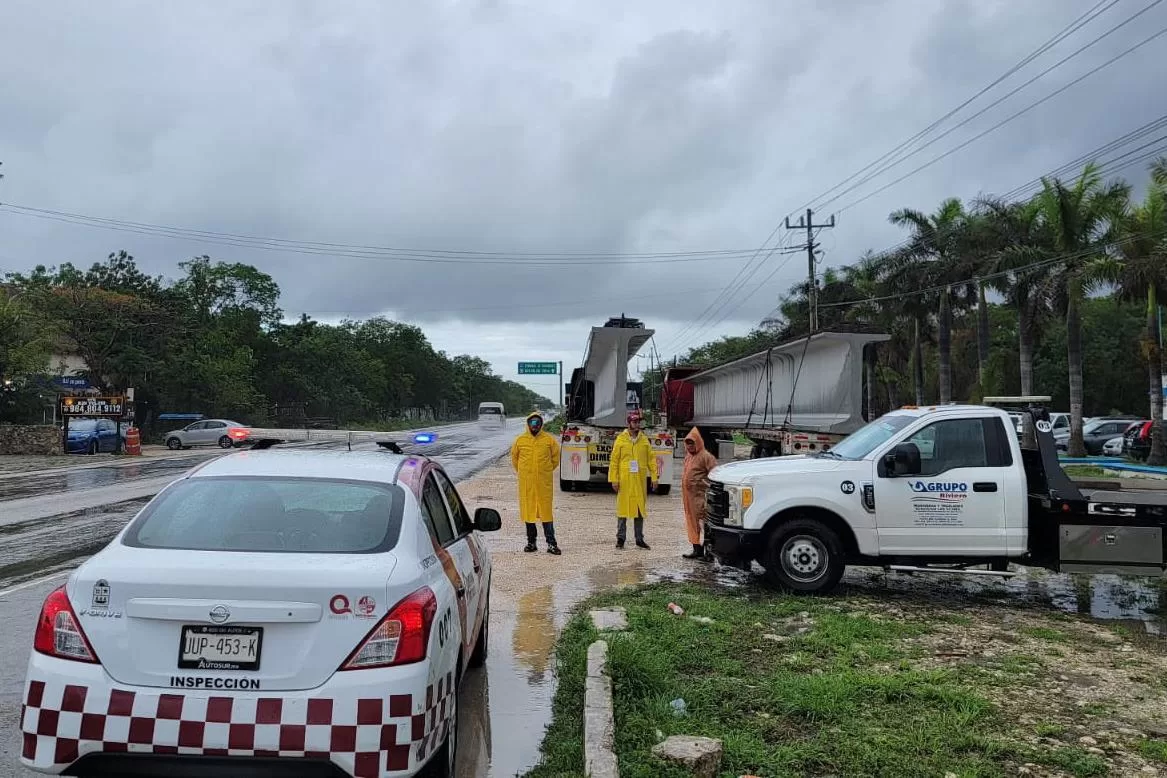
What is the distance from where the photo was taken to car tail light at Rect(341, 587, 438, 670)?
340cm

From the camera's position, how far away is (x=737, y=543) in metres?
8.51

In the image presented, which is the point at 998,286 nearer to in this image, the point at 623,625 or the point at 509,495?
the point at 509,495

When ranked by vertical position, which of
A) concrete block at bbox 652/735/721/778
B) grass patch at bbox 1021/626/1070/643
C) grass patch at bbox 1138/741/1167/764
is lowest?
grass patch at bbox 1138/741/1167/764

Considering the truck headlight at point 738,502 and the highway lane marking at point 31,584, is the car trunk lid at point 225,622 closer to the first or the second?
the truck headlight at point 738,502

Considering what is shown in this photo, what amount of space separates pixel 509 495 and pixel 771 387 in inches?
241

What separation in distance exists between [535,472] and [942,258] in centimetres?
3556

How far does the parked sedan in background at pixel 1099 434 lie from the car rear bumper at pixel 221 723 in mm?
37720

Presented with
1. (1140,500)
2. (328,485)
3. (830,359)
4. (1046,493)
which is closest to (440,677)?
(328,485)

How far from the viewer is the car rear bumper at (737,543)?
8461 millimetres

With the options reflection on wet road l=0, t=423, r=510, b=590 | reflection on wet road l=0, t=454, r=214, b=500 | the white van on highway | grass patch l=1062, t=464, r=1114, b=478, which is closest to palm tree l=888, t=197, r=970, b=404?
grass patch l=1062, t=464, r=1114, b=478

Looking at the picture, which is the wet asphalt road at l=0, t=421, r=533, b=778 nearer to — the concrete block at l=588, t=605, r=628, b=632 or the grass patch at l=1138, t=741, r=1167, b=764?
the concrete block at l=588, t=605, r=628, b=632

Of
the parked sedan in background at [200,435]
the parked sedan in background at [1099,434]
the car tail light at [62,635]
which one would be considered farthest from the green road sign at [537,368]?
the car tail light at [62,635]

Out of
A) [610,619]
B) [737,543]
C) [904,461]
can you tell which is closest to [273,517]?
[610,619]

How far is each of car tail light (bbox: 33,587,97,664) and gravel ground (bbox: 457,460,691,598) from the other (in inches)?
217
